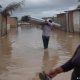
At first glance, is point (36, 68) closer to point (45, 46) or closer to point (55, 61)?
point (55, 61)

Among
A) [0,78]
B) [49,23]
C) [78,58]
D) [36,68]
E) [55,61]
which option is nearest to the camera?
[78,58]

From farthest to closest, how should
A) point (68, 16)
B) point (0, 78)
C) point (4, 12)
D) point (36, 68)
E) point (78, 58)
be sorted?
point (68, 16) → point (4, 12) → point (36, 68) → point (0, 78) → point (78, 58)

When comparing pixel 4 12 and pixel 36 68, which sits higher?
pixel 4 12

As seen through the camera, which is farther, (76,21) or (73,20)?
(73,20)

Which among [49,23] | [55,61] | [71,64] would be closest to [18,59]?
[55,61]

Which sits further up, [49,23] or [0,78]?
[49,23]

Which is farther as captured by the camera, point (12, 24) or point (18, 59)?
point (12, 24)

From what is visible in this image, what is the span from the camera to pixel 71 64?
13.2 ft

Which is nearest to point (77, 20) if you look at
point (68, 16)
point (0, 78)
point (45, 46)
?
point (68, 16)

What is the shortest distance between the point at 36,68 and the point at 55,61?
6.12 ft

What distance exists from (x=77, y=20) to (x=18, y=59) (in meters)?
26.0

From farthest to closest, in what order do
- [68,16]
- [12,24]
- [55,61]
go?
[12,24], [68,16], [55,61]

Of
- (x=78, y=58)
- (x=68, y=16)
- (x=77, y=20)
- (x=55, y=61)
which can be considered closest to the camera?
(x=78, y=58)

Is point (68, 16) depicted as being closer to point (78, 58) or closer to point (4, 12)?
point (4, 12)
